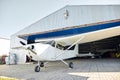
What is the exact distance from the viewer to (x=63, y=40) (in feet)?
24.2

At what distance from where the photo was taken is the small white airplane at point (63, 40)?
6412 millimetres

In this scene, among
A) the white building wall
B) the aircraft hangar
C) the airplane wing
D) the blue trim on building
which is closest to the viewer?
the airplane wing

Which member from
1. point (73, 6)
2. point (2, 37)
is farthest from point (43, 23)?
point (2, 37)

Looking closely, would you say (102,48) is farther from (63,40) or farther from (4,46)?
(63,40)

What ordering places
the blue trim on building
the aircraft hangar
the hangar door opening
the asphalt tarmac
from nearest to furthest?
the asphalt tarmac → the aircraft hangar → the blue trim on building → the hangar door opening

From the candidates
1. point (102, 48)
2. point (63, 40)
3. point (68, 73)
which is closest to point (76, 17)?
point (63, 40)

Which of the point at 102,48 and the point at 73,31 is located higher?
the point at 73,31

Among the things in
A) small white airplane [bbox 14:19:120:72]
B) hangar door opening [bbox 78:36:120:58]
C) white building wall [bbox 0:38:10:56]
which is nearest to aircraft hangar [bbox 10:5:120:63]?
small white airplane [bbox 14:19:120:72]

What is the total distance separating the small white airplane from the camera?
641cm

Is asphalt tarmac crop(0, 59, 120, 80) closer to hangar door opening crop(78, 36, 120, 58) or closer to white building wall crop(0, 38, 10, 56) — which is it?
white building wall crop(0, 38, 10, 56)

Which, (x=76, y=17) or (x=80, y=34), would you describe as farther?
(x=76, y=17)

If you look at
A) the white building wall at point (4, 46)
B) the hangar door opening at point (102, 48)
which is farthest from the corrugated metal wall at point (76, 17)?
the hangar door opening at point (102, 48)

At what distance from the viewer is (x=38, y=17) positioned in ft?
31.0

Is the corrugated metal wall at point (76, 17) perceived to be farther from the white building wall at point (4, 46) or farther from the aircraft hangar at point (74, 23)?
the white building wall at point (4, 46)
